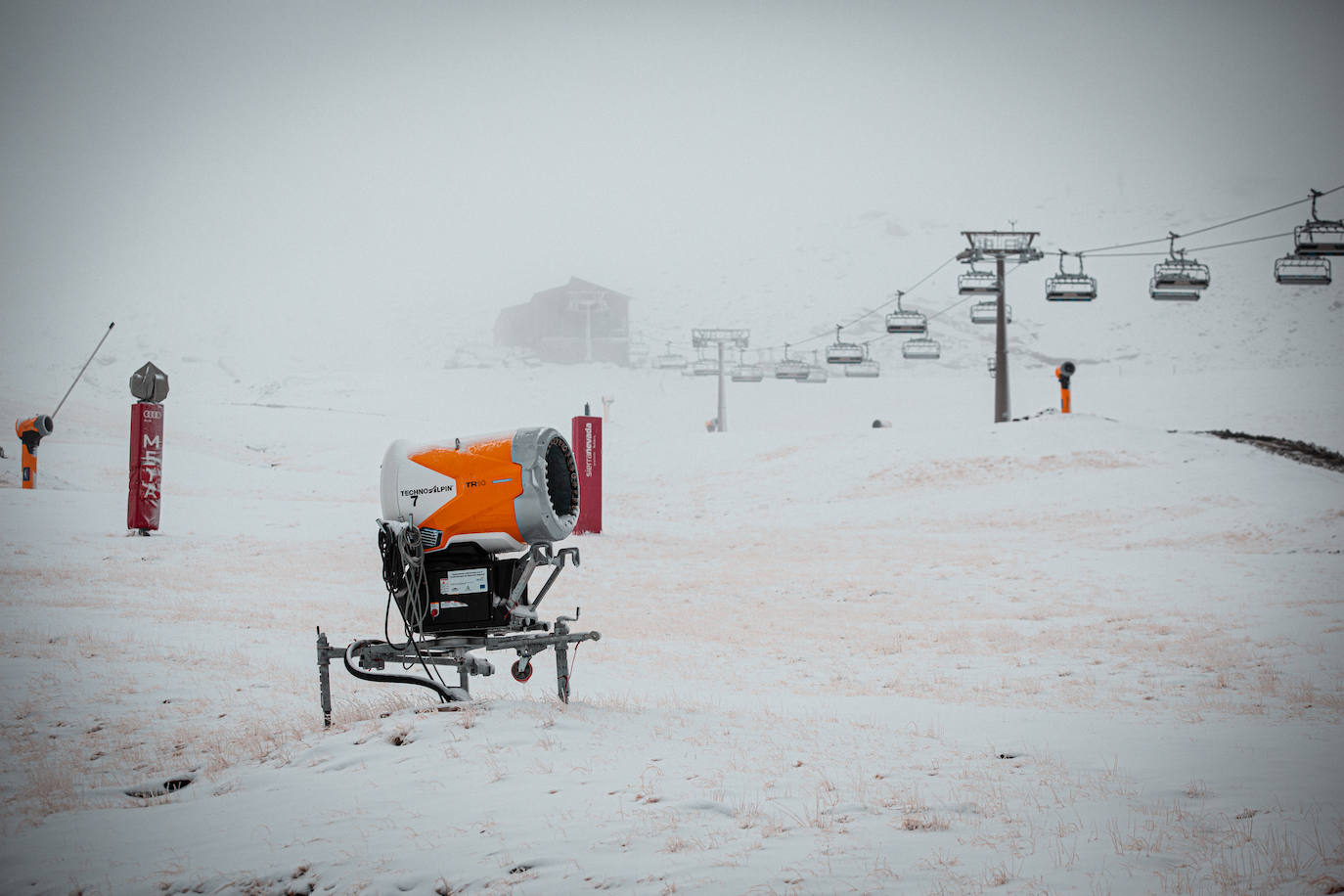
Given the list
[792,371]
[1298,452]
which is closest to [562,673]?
[1298,452]

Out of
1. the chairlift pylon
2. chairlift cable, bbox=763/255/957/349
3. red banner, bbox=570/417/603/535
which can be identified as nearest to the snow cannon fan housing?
red banner, bbox=570/417/603/535

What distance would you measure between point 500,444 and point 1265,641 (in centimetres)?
984

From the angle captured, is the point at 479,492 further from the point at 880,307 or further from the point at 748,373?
the point at 880,307

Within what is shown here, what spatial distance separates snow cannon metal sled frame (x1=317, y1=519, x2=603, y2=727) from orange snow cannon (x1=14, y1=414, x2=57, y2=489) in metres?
21.5

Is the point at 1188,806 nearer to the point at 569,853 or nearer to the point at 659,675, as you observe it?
the point at 569,853

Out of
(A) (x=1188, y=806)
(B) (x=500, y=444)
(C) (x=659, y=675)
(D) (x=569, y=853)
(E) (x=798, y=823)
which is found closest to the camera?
(D) (x=569, y=853)

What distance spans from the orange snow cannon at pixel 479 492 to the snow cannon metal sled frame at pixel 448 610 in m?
0.11

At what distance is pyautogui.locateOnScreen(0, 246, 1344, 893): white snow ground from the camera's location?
4359 mm

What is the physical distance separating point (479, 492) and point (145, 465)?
55.2 feet

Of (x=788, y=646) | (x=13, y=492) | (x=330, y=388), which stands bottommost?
(x=788, y=646)

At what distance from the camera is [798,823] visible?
4.60 meters

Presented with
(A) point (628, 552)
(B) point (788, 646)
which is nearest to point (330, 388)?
(A) point (628, 552)

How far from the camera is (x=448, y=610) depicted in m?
6.51

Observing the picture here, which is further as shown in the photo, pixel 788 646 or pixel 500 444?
pixel 788 646
